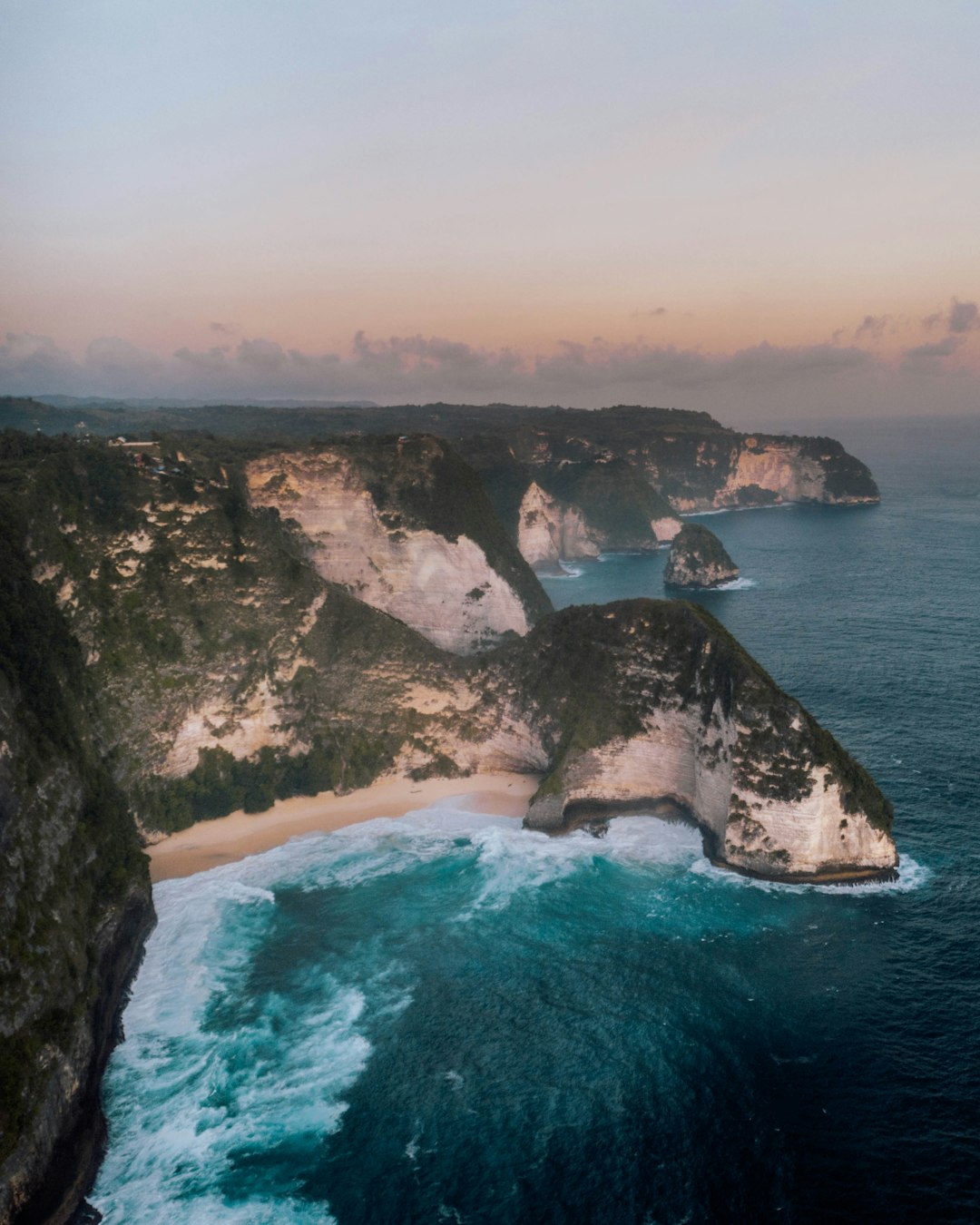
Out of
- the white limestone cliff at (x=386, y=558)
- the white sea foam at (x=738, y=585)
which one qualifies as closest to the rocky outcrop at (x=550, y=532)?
the white sea foam at (x=738, y=585)

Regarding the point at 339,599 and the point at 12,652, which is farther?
the point at 339,599

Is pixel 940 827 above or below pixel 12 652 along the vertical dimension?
below

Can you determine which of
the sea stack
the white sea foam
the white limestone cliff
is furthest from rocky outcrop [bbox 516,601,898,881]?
the sea stack

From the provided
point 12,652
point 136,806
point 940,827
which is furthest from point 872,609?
point 12,652

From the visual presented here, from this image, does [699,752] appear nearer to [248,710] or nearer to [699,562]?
[248,710]

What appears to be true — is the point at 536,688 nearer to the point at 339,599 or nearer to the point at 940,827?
the point at 339,599

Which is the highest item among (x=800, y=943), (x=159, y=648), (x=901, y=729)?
(x=159, y=648)

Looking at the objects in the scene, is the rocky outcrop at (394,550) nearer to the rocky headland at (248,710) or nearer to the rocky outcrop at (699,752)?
the rocky headland at (248,710)

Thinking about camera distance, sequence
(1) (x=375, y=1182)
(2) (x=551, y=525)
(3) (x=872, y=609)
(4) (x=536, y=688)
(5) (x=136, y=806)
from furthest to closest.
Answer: (2) (x=551, y=525) < (3) (x=872, y=609) < (4) (x=536, y=688) < (5) (x=136, y=806) < (1) (x=375, y=1182)
